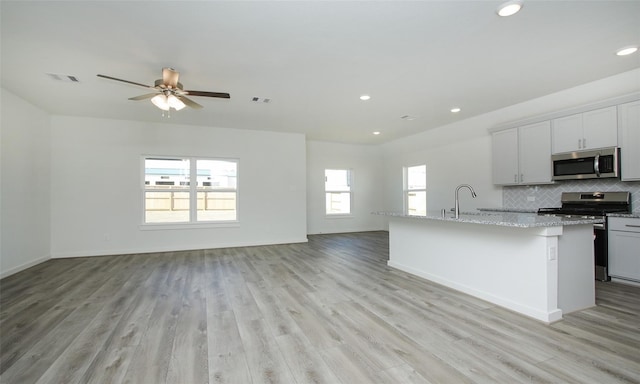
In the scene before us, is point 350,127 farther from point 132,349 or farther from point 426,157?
point 132,349

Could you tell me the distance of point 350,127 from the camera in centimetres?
650

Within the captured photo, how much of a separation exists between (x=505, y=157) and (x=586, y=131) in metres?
1.20

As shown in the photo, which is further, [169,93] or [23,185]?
[23,185]

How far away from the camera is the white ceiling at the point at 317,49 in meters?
2.40

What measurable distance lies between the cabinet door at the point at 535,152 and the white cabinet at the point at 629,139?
83cm

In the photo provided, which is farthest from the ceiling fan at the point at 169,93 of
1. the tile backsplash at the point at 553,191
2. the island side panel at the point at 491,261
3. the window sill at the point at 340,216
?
the window sill at the point at 340,216

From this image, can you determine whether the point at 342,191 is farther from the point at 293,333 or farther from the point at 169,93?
the point at 293,333

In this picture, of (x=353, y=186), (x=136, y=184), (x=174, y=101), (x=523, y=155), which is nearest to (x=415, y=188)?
(x=353, y=186)

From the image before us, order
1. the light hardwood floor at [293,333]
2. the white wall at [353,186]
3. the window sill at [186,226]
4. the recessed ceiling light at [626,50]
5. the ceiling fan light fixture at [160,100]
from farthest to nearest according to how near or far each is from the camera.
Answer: the white wall at [353,186] < the window sill at [186,226] < the ceiling fan light fixture at [160,100] < the recessed ceiling light at [626,50] < the light hardwood floor at [293,333]

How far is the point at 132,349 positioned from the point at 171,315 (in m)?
0.62

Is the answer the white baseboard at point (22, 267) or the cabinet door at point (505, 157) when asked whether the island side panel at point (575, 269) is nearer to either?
the cabinet door at point (505, 157)

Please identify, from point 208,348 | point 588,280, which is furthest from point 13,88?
point 588,280

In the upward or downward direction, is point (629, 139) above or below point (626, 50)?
below

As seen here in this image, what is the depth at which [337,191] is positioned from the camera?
28.0ft
